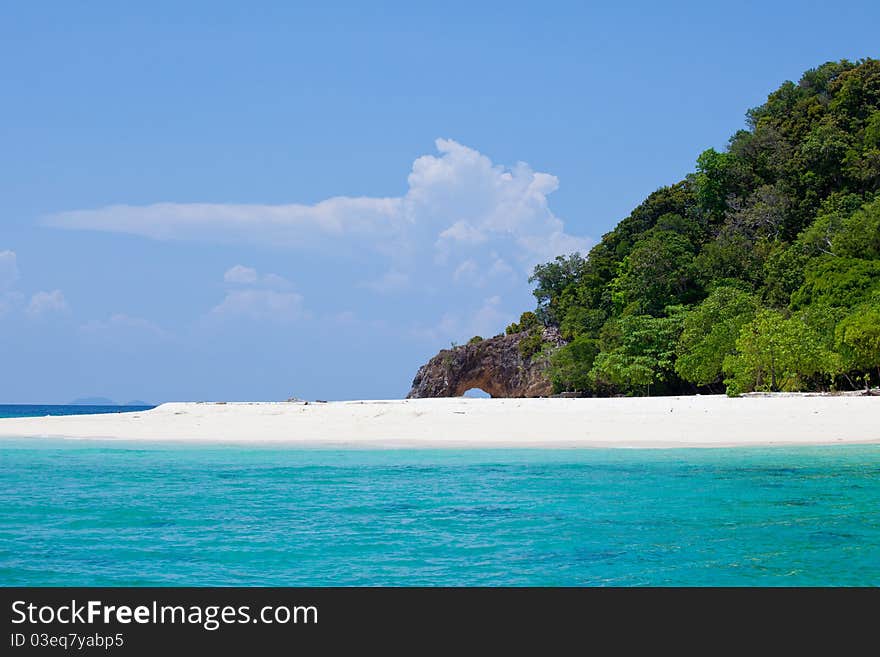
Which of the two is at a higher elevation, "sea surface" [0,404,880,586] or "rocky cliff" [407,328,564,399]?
"rocky cliff" [407,328,564,399]

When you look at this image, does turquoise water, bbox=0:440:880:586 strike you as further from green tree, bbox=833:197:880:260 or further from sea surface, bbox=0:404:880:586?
green tree, bbox=833:197:880:260

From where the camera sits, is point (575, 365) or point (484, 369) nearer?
point (575, 365)

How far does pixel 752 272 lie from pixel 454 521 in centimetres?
5072

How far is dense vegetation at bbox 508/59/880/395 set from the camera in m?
37.9

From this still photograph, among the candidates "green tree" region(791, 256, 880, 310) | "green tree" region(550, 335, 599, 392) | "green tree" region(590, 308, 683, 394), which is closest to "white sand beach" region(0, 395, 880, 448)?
"green tree" region(791, 256, 880, 310)

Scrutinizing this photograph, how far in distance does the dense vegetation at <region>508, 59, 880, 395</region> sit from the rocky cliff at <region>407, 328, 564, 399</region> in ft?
5.63

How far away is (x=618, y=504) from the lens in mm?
12898

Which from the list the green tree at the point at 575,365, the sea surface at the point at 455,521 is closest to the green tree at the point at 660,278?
the green tree at the point at 575,365

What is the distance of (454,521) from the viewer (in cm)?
1166

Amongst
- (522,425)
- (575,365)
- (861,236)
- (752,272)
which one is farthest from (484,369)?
(522,425)

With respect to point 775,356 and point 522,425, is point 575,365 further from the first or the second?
point 522,425

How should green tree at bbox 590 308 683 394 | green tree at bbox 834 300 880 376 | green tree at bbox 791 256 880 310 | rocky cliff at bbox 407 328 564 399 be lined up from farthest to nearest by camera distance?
rocky cliff at bbox 407 328 564 399 → green tree at bbox 590 308 683 394 → green tree at bbox 791 256 880 310 → green tree at bbox 834 300 880 376
